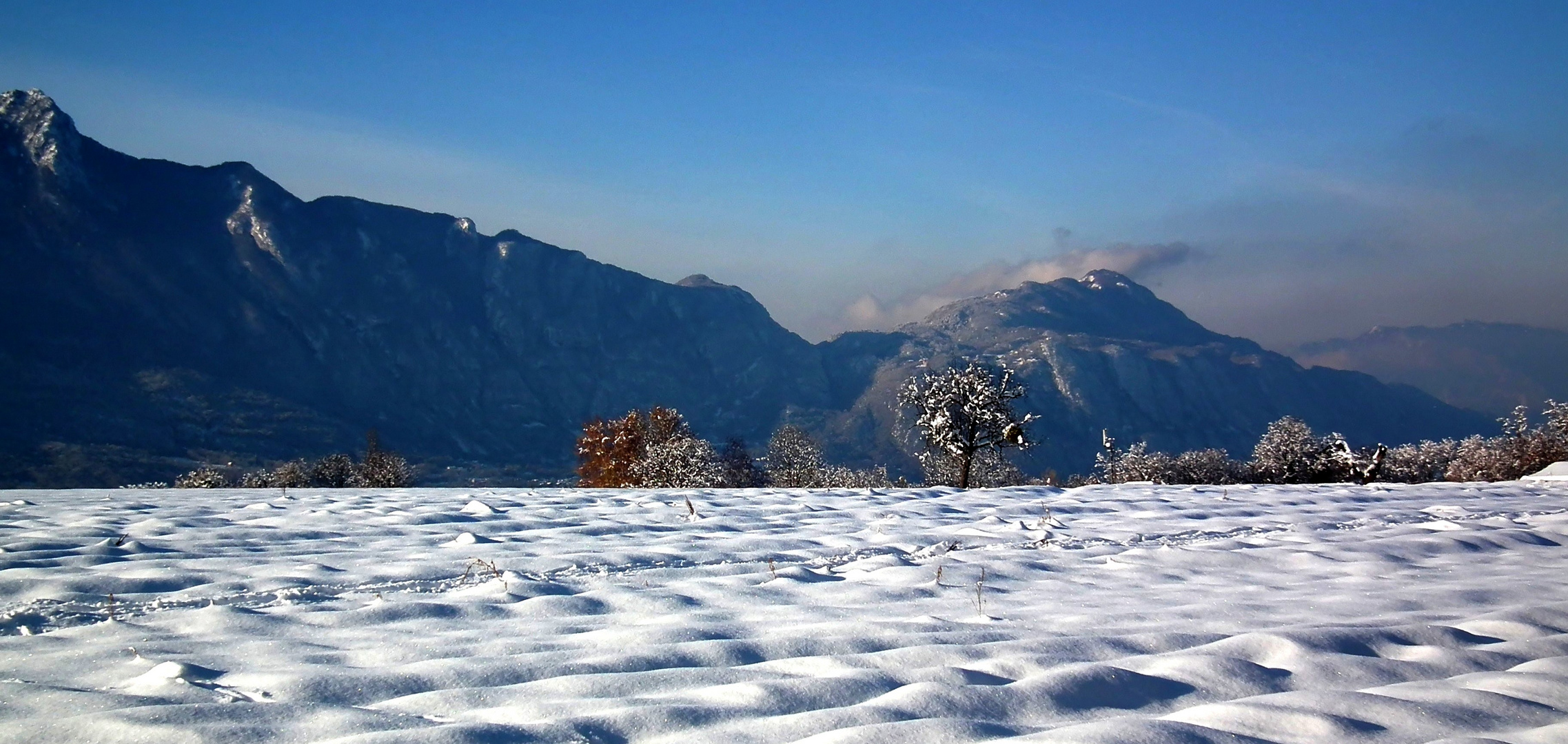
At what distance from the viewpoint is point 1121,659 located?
15.9 ft

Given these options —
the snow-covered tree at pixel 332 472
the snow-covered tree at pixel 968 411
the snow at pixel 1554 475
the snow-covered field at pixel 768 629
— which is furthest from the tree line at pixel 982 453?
the snow-covered field at pixel 768 629

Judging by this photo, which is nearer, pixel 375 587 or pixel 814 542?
pixel 375 587

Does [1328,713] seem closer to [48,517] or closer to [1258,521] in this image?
[1258,521]

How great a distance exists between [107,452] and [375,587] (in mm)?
171384

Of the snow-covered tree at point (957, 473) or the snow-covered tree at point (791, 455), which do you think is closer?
the snow-covered tree at point (957, 473)

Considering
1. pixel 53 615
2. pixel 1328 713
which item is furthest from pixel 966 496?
pixel 53 615

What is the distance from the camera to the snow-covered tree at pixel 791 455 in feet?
202

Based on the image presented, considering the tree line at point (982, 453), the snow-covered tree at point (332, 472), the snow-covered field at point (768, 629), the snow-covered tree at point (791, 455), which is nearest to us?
the snow-covered field at point (768, 629)

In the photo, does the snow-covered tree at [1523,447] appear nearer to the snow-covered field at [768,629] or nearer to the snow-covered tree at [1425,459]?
the snow-covered tree at [1425,459]

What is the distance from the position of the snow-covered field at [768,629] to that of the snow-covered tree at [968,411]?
1820 cm

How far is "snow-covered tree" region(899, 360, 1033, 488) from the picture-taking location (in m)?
29.4

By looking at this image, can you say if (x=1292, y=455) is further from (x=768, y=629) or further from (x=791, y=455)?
(x=768, y=629)

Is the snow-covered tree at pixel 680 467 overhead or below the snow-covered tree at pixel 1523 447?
below

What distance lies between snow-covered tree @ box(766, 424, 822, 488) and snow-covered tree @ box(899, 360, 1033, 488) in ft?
95.2
